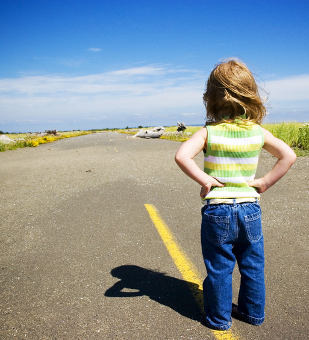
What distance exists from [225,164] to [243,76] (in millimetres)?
615

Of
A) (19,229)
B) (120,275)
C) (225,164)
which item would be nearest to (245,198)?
(225,164)

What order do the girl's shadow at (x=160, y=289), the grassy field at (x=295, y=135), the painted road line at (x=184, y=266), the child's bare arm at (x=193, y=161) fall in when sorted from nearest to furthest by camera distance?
1. the child's bare arm at (x=193, y=161)
2. the painted road line at (x=184, y=266)
3. the girl's shadow at (x=160, y=289)
4. the grassy field at (x=295, y=135)

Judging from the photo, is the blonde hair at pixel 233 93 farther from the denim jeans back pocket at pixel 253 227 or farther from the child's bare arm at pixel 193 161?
the denim jeans back pocket at pixel 253 227

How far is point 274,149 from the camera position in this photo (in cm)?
213

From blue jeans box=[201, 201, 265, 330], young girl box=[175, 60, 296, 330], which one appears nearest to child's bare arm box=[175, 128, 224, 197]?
young girl box=[175, 60, 296, 330]

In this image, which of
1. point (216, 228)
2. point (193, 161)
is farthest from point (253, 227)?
point (193, 161)

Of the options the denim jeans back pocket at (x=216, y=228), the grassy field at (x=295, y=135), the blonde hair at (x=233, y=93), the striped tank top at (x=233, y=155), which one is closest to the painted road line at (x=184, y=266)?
the denim jeans back pocket at (x=216, y=228)

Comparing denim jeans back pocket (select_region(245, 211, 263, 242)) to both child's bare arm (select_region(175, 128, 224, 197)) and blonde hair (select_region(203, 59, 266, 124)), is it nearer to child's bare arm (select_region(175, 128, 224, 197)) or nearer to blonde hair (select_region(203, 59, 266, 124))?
child's bare arm (select_region(175, 128, 224, 197))

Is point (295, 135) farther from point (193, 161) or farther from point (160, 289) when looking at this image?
point (193, 161)

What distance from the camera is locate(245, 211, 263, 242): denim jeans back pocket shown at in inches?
81.2

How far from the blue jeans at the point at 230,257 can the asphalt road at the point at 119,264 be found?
0.13 metres

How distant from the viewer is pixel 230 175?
2105 mm

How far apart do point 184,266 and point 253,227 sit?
4.23 feet

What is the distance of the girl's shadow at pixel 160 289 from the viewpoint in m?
2.49
